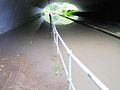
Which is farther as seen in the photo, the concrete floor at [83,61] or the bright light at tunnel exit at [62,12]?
the bright light at tunnel exit at [62,12]

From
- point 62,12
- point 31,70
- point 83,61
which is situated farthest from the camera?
point 62,12

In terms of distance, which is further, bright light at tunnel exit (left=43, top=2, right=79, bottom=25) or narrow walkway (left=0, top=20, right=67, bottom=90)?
bright light at tunnel exit (left=43, top=2, right=79, bottom=25)

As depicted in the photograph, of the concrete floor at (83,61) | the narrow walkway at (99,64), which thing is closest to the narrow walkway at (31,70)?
the concrete floor at (83,61)

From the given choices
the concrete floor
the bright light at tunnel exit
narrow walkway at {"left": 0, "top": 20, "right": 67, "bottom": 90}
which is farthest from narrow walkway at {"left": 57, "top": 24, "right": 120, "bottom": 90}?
the bright light at tunnel exit

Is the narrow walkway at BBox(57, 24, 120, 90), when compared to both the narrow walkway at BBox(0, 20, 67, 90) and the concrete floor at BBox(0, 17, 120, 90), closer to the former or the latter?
the concrete floor at BBox(0, 17, 120, 90)

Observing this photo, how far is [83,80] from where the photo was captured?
3588 mm

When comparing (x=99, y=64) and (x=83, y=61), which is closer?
(x=99, y=64)

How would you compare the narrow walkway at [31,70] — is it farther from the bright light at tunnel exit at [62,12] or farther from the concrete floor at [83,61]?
the bright light at tunnel exit at [62,12]

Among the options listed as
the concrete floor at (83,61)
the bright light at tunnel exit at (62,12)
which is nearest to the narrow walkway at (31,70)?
the concrete floor at (83,61)

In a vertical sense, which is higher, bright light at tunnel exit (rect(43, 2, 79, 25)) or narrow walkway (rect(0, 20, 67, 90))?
bright light at tunnel exit (rect(43, 2, 79, 25))

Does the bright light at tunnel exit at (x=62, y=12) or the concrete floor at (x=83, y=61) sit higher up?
the bright light at tunnel exit at (x=62, y=12)

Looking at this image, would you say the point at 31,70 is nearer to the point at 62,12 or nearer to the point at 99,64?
the point at 99,64

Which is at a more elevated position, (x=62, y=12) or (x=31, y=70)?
(x=62, y=12)

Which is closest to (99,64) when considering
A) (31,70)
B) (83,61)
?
(83,61)
